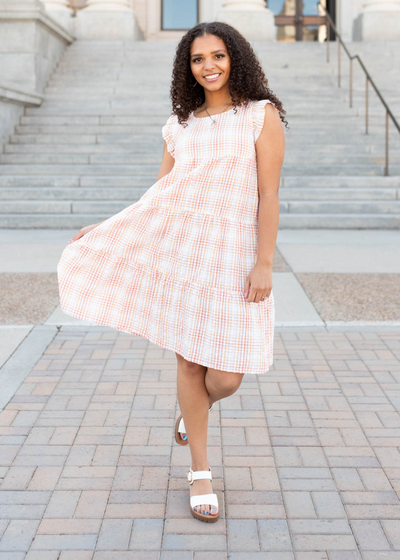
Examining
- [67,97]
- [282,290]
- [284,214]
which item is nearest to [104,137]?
[67,97]

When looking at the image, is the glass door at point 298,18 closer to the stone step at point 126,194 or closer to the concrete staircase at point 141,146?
the concrete staircase at point 141,146

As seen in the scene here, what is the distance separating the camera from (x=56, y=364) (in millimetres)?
4062

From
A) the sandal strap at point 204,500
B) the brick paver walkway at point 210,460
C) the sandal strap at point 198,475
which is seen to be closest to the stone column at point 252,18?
the brick paver walkway at point 210,460

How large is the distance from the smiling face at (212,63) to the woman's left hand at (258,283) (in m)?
0.68

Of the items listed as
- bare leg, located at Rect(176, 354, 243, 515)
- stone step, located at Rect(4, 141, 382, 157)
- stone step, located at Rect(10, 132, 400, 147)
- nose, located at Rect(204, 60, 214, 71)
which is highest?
stone step, located at Rect(10, 132, 400, 147)

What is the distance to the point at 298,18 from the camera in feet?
64.6

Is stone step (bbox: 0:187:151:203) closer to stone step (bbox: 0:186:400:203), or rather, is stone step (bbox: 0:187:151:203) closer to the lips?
stone step (bbox: 0:186:400:203)

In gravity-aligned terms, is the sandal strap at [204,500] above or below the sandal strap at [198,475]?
below

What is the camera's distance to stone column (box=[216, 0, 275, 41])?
1627 centimetres

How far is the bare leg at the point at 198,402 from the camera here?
8.03 feet

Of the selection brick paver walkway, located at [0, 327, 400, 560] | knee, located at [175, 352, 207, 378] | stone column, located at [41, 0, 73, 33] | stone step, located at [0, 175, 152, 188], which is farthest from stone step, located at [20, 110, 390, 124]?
knee, located at [175, 352, 207, 378]

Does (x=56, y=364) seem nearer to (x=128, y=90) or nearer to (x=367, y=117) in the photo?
(x=367, y=117)

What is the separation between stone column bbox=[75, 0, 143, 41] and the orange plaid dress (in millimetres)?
14817

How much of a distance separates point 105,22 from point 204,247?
49.9 feet
